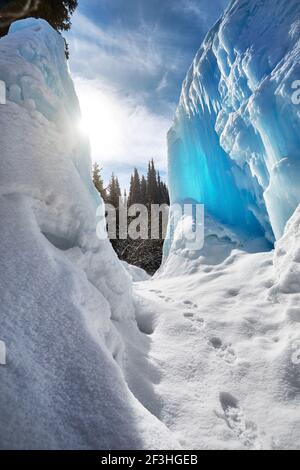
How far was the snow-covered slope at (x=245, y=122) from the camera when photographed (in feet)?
20.0

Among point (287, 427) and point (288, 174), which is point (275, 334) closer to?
point (287, 427)

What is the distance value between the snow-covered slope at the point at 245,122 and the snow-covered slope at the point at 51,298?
4791 mm

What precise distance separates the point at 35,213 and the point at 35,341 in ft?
4.74

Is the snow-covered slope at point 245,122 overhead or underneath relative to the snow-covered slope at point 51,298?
overhead

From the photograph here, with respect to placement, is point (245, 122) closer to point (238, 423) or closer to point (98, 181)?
point (238, 423)

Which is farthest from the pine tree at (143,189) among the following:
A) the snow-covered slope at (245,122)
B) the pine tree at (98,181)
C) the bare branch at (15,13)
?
the bare branch at (15,13)

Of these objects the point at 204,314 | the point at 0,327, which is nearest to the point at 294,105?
the point at 204,314

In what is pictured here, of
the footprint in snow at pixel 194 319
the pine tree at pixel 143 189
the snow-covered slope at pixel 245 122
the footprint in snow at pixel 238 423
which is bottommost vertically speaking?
the footprint in snow at pixel 238 423

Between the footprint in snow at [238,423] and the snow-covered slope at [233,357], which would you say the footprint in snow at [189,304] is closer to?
the snow-covered slope at [233,357]

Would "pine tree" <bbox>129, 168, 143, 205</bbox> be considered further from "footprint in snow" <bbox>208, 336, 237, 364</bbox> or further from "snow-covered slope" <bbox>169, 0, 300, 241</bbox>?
"footprint in snow" <bbox>208, 336, 237, 364</bbox>

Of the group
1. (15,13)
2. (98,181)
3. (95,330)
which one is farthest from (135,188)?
(95,330)

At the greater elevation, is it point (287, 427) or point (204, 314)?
point (204, 314)

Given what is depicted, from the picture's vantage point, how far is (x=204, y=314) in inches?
166

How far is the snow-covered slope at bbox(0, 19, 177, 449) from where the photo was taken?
1.40 meters
